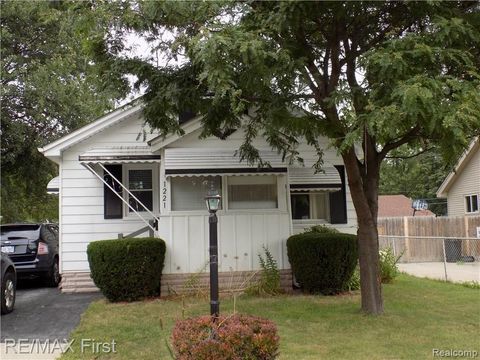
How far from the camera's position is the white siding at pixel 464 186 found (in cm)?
2639

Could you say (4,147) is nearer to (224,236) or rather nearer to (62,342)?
(224,236)

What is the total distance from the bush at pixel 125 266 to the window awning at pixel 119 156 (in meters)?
1.90

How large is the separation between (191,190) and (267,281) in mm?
2438

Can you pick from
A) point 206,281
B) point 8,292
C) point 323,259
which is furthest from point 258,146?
point 8,292

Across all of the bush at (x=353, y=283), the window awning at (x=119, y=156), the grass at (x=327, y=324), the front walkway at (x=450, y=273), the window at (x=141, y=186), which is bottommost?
the front walkway at (x=450, y=273)

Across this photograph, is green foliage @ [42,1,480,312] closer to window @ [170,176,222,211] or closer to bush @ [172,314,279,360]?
window @ [170,176,222,211]

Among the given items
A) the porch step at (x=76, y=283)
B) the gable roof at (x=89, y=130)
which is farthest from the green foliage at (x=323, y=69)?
the porch step at (x=76, y=283)

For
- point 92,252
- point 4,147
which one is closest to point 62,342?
point 92,252

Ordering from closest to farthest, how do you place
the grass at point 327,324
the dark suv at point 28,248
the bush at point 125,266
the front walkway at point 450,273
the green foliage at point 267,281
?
the grass at point 327,324, the bush at point 125,266, the green foliage at point 267,281, the dark suv at point 28,248, the front walkway at point 450,273

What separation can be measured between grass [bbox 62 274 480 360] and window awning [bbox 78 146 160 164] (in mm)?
2925

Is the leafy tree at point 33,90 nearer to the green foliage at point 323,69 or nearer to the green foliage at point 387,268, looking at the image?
the green foliage at point 323,69

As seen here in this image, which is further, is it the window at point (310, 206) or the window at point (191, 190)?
the window at point (310, 206)

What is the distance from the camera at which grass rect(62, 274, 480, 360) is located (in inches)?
273

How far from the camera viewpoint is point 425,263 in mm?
21328
